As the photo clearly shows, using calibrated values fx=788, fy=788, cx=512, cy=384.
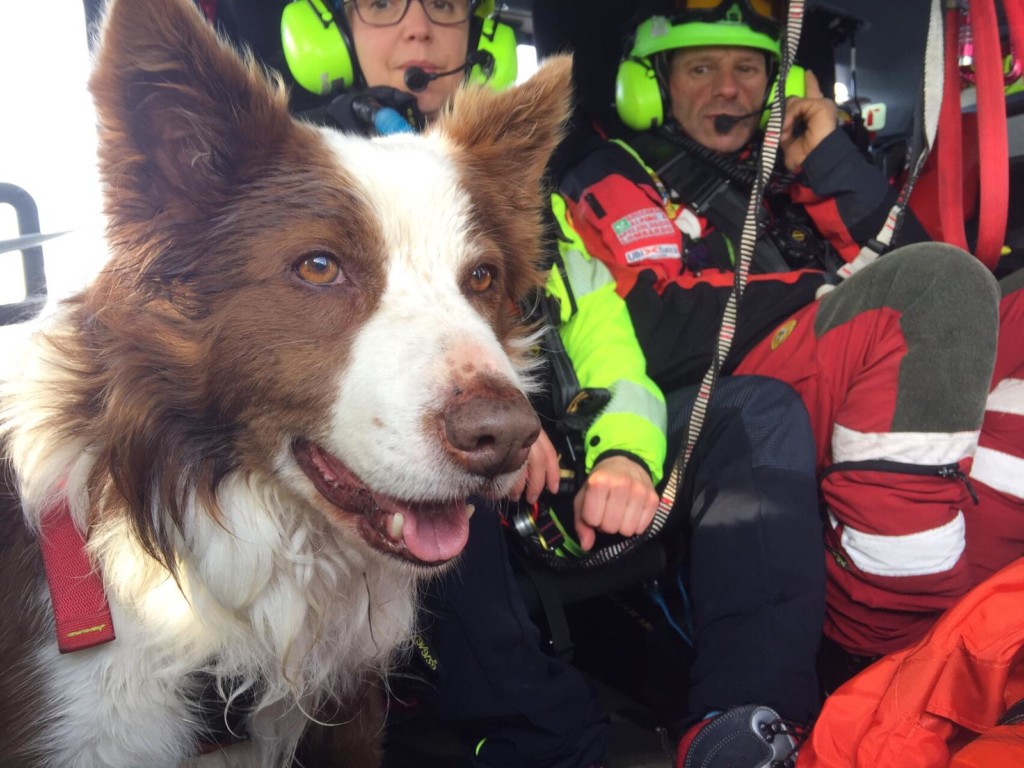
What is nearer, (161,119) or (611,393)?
(161,119)

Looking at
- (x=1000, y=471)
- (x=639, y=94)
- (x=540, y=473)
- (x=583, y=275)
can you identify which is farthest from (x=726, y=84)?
(x=540, y=473)

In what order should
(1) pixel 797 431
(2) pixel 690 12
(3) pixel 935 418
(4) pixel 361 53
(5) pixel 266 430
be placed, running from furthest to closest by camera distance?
(2) pixel 690 12 → (4) pixel 361 53 → (1) pixel 797 431 → (3) pixel 935 418 → (5) pixel 266 430

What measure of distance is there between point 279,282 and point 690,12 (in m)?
2.21

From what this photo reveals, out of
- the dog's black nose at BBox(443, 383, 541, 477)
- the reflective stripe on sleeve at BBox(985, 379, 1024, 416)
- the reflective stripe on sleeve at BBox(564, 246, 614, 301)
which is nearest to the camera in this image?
the dog's black nose at BBox(443, 383, 541, 477)

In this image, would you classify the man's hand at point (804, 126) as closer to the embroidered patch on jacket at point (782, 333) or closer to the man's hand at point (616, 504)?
the embroidered patch on jacket at point (782, 333)

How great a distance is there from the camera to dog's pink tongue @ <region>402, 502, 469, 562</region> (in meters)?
1.49

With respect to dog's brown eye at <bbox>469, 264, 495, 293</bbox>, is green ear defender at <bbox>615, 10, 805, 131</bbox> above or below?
above

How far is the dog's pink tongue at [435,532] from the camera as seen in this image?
4.90 ft

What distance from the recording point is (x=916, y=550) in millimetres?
1972

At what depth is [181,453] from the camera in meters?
1.54

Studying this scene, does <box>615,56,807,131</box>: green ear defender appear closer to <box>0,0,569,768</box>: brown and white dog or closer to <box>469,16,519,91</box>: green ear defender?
<box>469,16,519,91</box>: green ear defender

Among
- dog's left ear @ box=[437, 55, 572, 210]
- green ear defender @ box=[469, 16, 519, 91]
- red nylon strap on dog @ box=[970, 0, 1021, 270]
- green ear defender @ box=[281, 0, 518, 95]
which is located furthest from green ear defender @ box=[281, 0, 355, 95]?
red nylon strap on dog @ box=[970, 0, 1021, 270]

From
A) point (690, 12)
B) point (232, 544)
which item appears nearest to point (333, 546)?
point (232, 544)

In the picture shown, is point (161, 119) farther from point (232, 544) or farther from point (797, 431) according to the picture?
point (797, 431)
